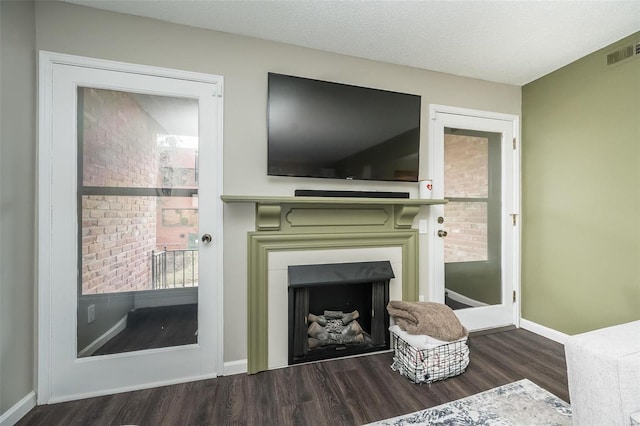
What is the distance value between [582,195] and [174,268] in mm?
3352

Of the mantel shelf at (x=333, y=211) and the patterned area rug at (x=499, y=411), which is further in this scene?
the mantel shelf at (x=333, y=211)

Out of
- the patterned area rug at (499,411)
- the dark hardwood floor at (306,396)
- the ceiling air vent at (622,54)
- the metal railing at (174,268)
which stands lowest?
the dark hardwood floor at (306,396)

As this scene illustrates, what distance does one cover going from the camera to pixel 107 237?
1757 millimetres

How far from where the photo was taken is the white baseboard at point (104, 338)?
67.9 inches

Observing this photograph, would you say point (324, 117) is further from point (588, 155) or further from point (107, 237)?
point (588, 155)

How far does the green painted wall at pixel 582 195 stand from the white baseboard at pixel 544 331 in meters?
0.05

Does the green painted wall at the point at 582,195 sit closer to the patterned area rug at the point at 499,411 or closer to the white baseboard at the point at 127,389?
the patterned area rug at the point at 499,411

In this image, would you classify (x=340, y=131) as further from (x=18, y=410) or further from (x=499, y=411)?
(x=18, y=410)

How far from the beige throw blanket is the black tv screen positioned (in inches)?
41.3

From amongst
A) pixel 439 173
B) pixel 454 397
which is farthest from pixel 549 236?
pixel 454 397

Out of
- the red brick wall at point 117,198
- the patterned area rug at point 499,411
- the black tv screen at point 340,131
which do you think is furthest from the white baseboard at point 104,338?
the patterned area rug at point 499,411

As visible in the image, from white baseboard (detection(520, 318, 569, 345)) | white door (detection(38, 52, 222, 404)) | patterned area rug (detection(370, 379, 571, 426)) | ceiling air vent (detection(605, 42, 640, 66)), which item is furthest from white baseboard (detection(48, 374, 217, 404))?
ceiling air vent (detection(605, 42, 640, 66))

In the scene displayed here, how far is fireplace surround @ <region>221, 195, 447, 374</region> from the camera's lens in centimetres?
196

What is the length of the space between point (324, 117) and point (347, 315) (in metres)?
1.63
